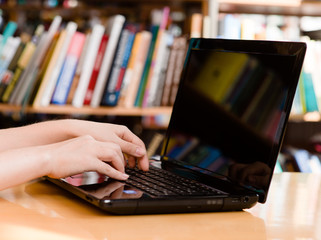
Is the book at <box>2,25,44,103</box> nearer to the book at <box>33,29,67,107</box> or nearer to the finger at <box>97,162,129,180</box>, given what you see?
the book at <box>33,29,67,107</box>

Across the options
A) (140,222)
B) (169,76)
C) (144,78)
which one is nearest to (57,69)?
(144,78)

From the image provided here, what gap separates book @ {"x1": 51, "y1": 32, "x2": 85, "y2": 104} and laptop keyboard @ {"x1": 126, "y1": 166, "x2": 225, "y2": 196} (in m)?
0.97

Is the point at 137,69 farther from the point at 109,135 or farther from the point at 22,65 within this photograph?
the point at 109,135

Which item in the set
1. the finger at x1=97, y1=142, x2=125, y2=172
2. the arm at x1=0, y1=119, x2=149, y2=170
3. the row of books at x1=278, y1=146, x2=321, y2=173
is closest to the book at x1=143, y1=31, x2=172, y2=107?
the row of books at x1=278, y1=146, x2=321, y2=173

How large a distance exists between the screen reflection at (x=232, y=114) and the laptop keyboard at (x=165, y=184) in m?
0.08

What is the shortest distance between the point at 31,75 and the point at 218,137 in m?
1.12

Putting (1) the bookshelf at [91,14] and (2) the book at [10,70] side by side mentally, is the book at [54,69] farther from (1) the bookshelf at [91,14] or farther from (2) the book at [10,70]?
(2) the book at [10,70]

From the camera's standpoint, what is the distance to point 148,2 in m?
2.36

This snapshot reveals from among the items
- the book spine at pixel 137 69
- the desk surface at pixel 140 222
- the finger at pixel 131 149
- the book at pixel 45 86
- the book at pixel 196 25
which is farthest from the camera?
the book at pixel 196 25

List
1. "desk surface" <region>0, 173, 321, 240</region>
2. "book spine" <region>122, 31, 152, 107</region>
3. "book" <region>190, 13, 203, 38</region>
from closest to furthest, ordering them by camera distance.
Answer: "desk surface" <region>0, 173, 321, 240</region>
"book spine" <region>122, 31, 152, 107</region>
"book" <region>190, 13, 203, 38</region>

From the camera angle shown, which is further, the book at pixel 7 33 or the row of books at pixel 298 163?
the row of books at pixel 298 163

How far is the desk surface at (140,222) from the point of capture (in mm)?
660

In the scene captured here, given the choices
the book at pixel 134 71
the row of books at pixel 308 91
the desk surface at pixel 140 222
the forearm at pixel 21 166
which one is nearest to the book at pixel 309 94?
the row of books at pixel 308 91

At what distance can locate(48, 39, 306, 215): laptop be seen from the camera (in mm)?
778
